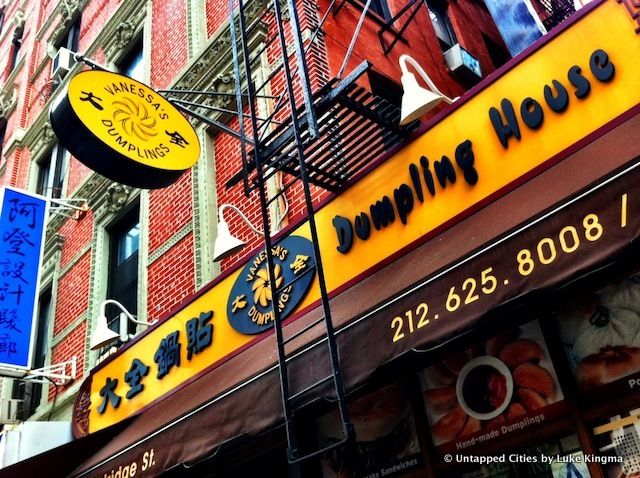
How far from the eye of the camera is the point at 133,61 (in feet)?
41.1

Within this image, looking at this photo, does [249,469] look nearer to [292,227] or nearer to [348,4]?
[292,227]

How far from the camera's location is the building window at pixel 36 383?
37.8ft

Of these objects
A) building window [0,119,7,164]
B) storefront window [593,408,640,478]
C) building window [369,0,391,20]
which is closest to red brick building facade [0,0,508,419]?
building window [369,0,391,20]

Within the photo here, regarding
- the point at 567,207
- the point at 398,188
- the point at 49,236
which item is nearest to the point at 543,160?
the point at 567,207

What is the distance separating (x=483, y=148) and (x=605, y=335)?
162 cm

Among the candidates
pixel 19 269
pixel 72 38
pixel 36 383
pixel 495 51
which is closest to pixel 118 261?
pixel 19 269

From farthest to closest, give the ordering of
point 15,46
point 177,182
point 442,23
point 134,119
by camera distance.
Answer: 1. point 15,46
2. point 442,23
3. point 177,182
4. point 134,119

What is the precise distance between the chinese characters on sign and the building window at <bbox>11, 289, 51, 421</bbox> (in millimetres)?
4378

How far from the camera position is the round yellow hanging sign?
646 centimetres

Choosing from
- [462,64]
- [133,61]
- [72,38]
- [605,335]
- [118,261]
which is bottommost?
[605,335]

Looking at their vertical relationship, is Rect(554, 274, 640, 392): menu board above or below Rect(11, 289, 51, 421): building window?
below

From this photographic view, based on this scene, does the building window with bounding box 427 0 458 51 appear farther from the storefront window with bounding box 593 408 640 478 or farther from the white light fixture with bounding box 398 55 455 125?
the storefront window with bounding box 593 408 640 478

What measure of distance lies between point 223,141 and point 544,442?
6.12 m

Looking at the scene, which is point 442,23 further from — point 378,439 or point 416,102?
point 378,439
